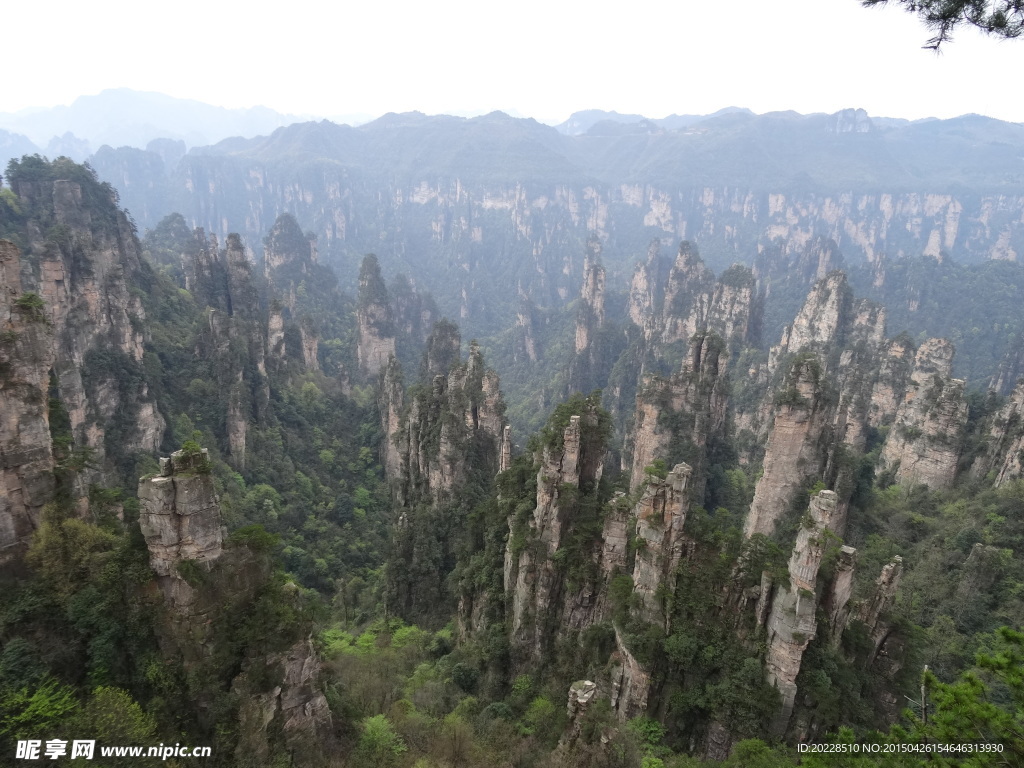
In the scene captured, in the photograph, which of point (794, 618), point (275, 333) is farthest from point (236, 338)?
point (794, 618)

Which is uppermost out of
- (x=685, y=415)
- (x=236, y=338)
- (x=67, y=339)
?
(x=67, y=339)

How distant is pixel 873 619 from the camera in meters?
18.8

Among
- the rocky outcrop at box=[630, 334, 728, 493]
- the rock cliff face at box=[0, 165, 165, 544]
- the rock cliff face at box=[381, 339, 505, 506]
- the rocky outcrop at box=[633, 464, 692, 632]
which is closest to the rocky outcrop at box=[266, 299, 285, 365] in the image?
the rock cliff face at box=[0, 165, 165, 544]

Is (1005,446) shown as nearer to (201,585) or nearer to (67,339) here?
(201,585)

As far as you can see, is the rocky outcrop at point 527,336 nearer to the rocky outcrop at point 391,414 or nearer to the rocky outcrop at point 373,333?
the rocky outcrop at point 373,333

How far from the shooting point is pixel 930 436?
39.5 meters

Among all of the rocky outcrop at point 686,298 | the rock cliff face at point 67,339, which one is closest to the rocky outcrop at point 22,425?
the rock cliff face at point 67,339

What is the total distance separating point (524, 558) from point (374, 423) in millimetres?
39167

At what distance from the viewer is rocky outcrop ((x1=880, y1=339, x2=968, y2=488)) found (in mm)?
38594

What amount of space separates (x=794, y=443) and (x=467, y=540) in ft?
62.4

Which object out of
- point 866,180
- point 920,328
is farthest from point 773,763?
point 866,180

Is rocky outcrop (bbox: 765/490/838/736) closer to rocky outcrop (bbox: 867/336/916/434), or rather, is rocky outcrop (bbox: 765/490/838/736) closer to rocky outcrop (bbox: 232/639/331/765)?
rocky outcrop (bbox: 232/639/331/765)

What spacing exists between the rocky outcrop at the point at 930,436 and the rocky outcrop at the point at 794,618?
2836 centimetres

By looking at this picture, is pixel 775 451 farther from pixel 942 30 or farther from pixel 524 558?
pixel 942 30
